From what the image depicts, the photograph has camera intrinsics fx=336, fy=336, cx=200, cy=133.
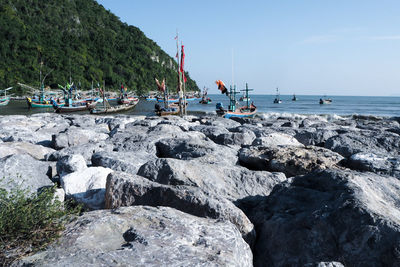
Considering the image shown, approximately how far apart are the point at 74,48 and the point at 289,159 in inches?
5318

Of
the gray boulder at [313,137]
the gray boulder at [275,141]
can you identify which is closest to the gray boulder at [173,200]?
the gray boulder at [275,141]

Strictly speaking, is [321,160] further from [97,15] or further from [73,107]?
[97,15]

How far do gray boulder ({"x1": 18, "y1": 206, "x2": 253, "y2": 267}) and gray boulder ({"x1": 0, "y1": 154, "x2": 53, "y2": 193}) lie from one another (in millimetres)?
2229

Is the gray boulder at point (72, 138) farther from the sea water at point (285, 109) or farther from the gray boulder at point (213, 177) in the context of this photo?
the sea water at point (285, 109)

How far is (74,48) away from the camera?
127 metres

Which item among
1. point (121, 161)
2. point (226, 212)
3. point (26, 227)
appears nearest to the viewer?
point (26, 227)

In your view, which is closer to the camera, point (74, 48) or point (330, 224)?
point (330, 224)

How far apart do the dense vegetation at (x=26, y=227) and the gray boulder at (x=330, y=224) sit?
1886 mm

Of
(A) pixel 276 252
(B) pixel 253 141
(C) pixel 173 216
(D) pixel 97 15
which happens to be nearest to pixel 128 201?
(C) pixel 173 216

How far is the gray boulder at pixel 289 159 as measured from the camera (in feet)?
18.2

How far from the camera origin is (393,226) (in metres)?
2.77

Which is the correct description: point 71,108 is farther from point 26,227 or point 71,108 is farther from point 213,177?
point 26,227

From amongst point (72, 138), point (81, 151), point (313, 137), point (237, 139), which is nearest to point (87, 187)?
point (81, 151)

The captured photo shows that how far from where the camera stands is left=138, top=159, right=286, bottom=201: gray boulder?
445cm
